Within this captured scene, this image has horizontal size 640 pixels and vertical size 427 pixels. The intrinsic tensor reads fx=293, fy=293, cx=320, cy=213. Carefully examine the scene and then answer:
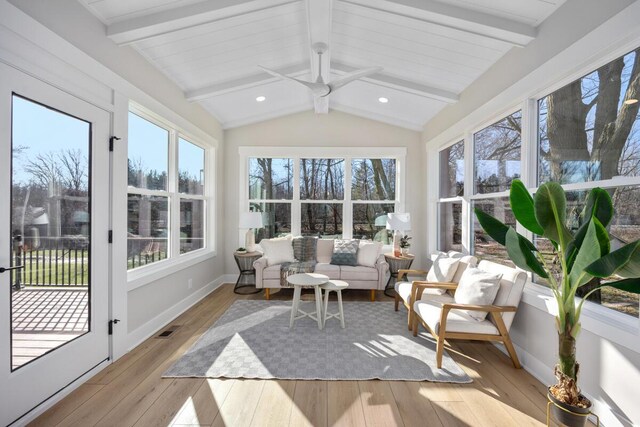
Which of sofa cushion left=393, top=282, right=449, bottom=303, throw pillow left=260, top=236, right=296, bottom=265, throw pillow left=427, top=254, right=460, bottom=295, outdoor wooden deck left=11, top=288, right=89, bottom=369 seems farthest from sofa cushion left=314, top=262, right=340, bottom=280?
outdoor wooden deck left=11, top=288, right=89, bottom=369

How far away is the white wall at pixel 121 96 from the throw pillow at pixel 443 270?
3236 millimetres

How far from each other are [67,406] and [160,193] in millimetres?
2243

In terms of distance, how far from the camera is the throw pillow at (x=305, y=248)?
5.00m

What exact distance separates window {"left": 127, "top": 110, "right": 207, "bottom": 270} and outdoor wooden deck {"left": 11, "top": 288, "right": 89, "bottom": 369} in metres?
0.81

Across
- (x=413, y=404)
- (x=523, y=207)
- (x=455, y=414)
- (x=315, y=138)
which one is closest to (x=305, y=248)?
(x=315, y=138)

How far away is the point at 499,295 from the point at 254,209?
418cm

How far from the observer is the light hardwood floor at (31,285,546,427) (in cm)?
190

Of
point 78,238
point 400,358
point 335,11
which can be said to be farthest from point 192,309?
point 335,11

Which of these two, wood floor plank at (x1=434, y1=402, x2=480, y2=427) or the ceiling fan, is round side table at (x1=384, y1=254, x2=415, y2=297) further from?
the ceiling fan

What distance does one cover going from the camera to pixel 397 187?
5508mm

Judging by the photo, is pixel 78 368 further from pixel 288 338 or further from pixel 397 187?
pixel 397 187

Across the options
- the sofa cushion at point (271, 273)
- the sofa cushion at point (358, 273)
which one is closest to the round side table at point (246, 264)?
the sofa cushion at point (271, 273)

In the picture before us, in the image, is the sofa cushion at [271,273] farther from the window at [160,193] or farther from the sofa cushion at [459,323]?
the sofa cushion at [459,323]

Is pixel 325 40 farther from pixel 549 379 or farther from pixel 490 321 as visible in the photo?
pixel 549 379
